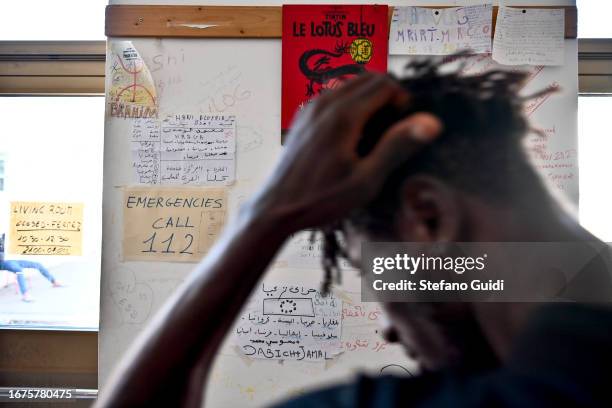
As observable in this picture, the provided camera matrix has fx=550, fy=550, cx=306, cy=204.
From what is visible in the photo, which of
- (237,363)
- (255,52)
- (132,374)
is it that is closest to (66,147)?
(255,52)

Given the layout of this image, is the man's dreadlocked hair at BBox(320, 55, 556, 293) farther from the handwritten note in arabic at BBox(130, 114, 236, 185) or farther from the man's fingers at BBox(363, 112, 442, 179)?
the handwritten note in arabic at BBox(130, 114, 236, 185)

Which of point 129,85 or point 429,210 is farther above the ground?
point 129,85

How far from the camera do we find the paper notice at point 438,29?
→ 1.54 meters

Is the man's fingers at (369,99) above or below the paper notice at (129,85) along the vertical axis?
below

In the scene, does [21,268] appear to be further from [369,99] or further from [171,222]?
[369,99]

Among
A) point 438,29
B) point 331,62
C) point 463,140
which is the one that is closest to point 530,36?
point 438,29

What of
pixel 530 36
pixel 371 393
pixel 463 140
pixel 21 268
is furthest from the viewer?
pixel 21 268

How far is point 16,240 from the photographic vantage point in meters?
1.69

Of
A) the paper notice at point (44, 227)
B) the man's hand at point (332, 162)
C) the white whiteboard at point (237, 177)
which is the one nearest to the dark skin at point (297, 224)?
the man's hand at point (332, 162)

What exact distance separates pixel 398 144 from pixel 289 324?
1287mm

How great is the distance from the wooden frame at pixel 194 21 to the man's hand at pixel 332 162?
131 centimetres

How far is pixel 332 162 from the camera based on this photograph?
308 mm

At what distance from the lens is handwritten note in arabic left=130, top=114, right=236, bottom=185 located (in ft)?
5.18

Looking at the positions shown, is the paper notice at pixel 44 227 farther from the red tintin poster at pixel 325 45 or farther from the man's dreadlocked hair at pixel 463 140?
the man's dreadlocked hair at pixel 463 140
